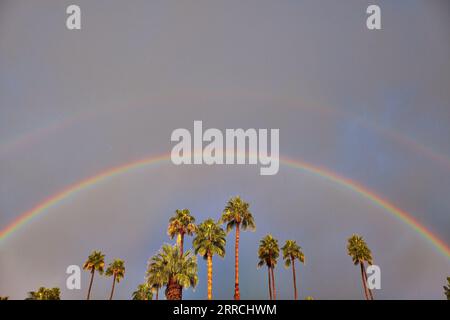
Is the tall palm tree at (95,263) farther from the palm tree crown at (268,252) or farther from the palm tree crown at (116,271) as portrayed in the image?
the palm tree crown at (268,252)

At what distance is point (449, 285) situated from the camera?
57219 millimetres

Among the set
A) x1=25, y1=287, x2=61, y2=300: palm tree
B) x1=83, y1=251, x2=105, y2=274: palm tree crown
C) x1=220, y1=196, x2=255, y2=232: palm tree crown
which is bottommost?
x1=25, y1=287, x2=61, y2=300: palm tree

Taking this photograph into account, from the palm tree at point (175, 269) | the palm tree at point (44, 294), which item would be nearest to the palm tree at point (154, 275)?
the palm tree at point (175, 269)

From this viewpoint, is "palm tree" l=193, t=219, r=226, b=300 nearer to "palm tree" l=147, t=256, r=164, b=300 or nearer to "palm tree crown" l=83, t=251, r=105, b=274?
"palm tree" l=147, t=256, r=164, b=300

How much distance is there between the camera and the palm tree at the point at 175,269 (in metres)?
44.9

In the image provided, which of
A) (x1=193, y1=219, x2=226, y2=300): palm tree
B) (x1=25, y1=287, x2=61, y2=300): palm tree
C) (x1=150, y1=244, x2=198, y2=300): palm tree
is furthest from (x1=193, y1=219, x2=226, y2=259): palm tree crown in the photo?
(x1=25, y1=287, x2=61, y2=300): palm tree

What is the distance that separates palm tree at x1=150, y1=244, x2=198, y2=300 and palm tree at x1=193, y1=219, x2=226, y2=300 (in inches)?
259

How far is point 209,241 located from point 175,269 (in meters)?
10.3

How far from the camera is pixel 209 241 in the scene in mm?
55031

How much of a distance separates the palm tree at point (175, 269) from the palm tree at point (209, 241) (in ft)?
21.6

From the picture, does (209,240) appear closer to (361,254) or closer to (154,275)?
(154,275)

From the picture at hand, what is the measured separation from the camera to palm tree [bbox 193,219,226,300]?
180 ft
